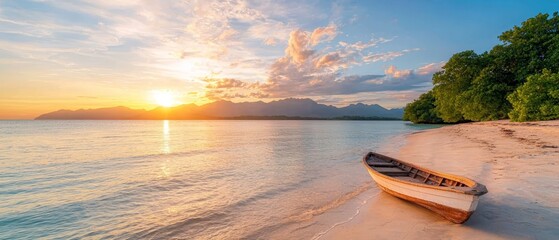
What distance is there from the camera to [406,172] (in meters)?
11.1

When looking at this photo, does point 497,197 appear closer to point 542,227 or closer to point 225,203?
point 542,227

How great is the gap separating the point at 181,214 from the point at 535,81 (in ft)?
131

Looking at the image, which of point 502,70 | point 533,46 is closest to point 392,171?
point 533,46

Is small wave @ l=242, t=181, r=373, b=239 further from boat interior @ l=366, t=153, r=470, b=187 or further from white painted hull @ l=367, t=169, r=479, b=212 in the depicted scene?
white painted hull @ l=367, t=169, r=479, b=212

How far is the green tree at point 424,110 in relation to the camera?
9638 centimetres

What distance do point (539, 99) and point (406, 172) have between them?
30965 mm

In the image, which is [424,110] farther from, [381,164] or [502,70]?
[381,164]

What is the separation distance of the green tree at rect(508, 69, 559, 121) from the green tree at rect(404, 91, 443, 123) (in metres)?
64.5

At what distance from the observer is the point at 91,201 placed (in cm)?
1091

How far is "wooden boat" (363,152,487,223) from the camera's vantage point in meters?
6.12

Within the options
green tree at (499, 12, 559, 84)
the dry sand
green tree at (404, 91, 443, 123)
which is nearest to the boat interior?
the dry sand

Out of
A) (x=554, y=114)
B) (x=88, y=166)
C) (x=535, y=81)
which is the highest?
(x=535, y=81)

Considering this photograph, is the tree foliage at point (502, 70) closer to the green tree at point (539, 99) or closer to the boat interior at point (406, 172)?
the green tree at point (539, 99)

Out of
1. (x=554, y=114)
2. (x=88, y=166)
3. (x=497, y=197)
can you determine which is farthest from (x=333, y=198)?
(x=554, y=114)
